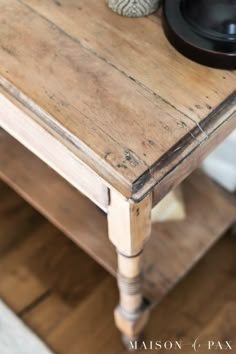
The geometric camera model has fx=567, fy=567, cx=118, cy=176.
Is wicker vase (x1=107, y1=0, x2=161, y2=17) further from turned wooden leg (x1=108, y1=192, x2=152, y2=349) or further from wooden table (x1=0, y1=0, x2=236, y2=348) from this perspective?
turned wooden leg (x1=108, y1=192, x2=152, y2=349)

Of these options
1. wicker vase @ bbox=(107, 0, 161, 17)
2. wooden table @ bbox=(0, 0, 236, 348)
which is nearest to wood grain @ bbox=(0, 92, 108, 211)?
wooden table @ bbox=(0, 0, 236, 348)

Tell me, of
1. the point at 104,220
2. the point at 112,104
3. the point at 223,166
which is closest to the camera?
the point at 112,104

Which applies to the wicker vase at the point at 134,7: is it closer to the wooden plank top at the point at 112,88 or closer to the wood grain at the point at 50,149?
the wooden plank top at the point at 112,88

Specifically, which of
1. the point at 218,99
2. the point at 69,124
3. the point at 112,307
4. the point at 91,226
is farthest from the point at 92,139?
the point at 112,307

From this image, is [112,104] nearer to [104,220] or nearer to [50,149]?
[50,149]

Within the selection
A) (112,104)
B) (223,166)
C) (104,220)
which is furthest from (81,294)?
(112,104)

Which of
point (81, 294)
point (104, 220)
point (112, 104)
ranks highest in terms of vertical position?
point (112, 104)

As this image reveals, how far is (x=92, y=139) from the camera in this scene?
0.62 metres

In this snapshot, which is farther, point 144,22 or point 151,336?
point 151,336

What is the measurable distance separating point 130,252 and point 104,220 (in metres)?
0.25

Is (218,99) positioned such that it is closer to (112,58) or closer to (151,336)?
(112,58)

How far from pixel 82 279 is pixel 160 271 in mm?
200

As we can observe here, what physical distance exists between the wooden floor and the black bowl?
526 mm

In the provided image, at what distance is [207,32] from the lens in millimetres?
661
